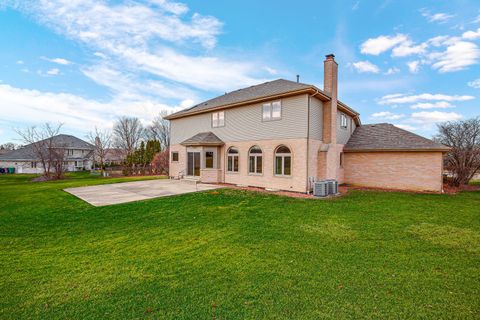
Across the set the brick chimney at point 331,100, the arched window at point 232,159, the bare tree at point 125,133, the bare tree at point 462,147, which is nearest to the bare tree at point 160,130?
the bare tree at point 125,133

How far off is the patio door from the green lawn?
8656mm

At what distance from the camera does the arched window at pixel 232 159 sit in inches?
614

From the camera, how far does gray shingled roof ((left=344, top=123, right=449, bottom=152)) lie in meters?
14.1

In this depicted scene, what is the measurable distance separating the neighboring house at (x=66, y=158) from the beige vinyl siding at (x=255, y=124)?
1174 inches

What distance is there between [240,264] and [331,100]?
12231 millimetres

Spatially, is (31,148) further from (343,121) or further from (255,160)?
(343,121)

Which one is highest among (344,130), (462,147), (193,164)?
(344,130)

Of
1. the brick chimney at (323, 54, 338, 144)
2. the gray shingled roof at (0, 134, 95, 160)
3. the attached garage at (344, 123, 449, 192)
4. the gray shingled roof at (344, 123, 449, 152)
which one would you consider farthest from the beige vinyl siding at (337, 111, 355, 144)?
the gray shingled roof at (0, 134, 95, 160)

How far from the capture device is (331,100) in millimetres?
13594

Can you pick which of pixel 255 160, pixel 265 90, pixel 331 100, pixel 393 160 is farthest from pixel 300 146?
pixel 393 160

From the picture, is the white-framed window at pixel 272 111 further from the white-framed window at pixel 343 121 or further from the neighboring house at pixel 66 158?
the neighboring house at pixel 66 158

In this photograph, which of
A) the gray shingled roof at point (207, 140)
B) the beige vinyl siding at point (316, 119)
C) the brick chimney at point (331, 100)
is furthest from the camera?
the gray shingled roof at point (207, 140)

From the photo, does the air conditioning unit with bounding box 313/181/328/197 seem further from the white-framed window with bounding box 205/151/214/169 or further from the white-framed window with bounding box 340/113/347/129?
the white-framed window with bounding box 205/151/214/169

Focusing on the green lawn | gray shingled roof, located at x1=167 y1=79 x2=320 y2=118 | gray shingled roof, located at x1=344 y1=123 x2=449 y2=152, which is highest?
gray shingled roof, located at x1=167 y1=79 x2=320 y2=118
